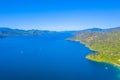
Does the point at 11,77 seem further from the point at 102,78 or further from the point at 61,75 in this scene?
the point at 102,78

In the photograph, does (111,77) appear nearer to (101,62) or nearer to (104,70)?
(104,70)

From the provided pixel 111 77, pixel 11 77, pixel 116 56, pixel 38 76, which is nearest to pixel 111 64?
pixel 116 56

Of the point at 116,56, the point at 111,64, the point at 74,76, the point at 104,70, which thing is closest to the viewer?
the point at 74,76

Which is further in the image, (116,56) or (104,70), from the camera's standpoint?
(116,56)

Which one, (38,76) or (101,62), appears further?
(101,62)

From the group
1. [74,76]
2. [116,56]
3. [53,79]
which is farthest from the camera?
[116,56]

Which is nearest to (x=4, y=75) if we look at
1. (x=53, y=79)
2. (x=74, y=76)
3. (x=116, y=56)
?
(x=53, y=79)

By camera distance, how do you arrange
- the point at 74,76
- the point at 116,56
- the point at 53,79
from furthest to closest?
the point at 116,56 < the point at 74,76 < the point at 53,79

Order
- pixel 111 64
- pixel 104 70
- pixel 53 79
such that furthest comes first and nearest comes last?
pixel 111 64, pixel 104 70, pixel 53 79
